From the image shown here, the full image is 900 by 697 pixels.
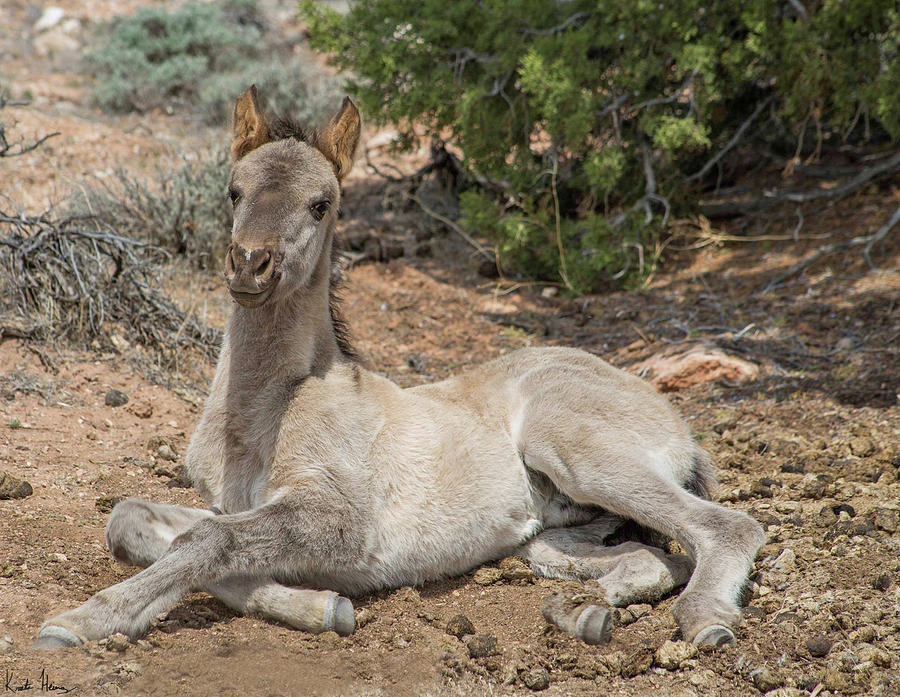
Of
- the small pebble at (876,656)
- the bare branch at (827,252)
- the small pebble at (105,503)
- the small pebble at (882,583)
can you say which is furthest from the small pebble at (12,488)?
the bare branch at (827,252)

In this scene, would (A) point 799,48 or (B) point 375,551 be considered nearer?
(B) point 375,551

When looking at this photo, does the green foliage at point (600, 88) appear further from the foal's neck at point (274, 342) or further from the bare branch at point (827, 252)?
the foal's neck at point (274, 342)

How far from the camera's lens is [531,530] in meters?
4.59

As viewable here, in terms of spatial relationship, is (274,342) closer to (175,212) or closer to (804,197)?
(175,212)

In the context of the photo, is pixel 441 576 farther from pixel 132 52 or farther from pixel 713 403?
pixel 132 52

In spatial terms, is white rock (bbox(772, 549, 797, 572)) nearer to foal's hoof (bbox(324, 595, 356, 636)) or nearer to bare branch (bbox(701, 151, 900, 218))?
foal's hoof (bbox(324, 595, 356, 636))

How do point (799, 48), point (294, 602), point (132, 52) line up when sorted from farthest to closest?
point (132, 52) → point (799, 48) → point (294, 602)

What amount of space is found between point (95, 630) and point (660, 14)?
7.48m

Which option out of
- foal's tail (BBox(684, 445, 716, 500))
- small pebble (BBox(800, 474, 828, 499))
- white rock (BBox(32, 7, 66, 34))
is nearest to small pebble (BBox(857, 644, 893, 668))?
foal's tail (BBox(684, 445, 716, 500))

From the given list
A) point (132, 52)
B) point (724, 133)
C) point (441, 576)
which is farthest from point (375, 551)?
point (132, 52)

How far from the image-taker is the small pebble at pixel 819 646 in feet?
11.2

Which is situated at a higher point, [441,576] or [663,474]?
[663,474]

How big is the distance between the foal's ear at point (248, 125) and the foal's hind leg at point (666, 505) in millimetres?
2089

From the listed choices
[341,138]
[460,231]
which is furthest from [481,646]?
[460,231]
